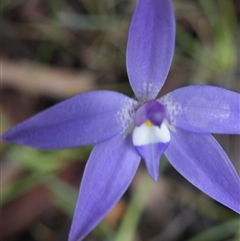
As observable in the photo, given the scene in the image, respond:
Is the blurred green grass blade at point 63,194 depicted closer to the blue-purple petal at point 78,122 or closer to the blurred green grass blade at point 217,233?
the blurred green grass blade at point 217,233

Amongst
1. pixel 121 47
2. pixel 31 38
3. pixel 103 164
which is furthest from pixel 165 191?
pixel 103 164

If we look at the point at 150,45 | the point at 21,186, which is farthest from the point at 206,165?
the point at 21,186

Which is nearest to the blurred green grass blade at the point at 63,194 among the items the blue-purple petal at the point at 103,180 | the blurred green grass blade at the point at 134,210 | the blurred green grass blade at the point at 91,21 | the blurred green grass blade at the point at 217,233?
the blurred green grass blade at the point at 134,210

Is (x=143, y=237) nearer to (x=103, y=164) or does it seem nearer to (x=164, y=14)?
(x=103, y=164)

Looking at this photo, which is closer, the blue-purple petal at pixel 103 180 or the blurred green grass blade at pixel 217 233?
the blue-purple petal at pixel 103 180

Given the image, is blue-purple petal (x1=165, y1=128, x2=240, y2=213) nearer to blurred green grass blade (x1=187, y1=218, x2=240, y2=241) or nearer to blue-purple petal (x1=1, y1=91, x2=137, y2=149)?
blue-purple petal (x1=1, y1=91, x2=137, y2=149)

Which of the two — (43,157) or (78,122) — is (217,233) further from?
(78,122)
